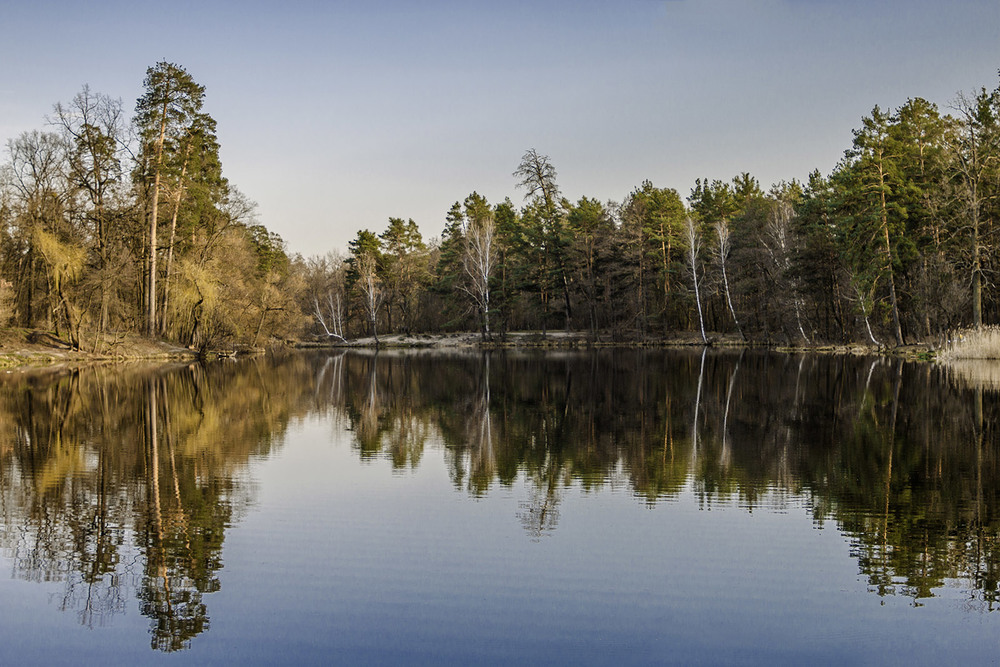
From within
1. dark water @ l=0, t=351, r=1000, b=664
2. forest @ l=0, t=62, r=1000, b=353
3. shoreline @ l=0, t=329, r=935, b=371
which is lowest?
dark water @ l=0, t=351, r=1000, b=664

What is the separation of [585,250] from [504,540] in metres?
58.7

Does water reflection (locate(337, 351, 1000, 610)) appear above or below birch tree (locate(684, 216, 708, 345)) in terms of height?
below

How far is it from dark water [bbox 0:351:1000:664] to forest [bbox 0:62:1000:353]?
2805 cm

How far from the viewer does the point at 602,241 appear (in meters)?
66.1

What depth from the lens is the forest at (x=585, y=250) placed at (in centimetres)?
4012

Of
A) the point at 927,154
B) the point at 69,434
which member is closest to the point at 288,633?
the point at 69,434

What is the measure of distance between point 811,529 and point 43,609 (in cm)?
682

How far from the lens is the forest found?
40.1m

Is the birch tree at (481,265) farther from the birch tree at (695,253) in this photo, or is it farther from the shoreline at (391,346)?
the birch tree at (695,253)

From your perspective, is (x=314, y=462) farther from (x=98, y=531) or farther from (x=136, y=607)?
(x=136, y=607)

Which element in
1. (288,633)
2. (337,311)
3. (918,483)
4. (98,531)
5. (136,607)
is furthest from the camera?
(337,311)

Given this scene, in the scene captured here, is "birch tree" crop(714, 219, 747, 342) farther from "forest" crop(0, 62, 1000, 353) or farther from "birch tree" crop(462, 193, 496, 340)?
"birch tree" crop(462, 193, 496, 340)

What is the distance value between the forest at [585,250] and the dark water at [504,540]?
28049mm

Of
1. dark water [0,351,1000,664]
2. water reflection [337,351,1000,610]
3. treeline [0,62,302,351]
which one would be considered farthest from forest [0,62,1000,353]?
dark water [0,351,1000,664]
